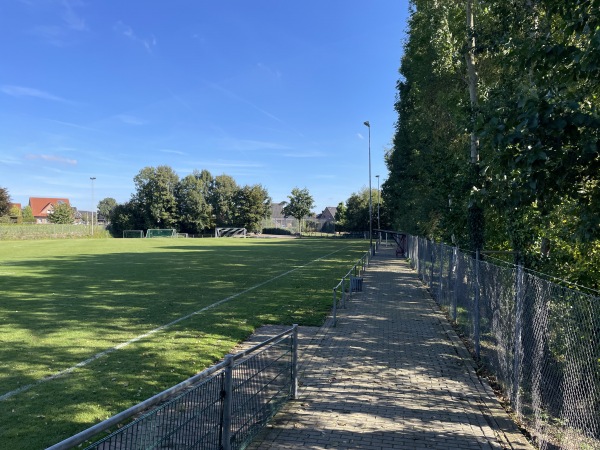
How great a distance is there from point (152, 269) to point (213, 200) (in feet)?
251

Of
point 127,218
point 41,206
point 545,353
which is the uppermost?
point 41,206

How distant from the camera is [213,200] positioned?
3900 inches

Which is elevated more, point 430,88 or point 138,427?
point 430,88

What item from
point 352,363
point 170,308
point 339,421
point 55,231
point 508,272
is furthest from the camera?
point 55,231

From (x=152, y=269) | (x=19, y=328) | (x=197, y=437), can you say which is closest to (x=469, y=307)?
(x=197, y=437)

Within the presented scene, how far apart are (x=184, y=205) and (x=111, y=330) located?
8700 centimetres

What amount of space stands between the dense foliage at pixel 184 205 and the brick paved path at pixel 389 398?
86187 millimetres

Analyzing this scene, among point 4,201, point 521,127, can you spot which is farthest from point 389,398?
point 4,201

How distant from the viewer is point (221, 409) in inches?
158

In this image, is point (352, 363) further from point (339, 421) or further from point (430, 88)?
point (430, 88)

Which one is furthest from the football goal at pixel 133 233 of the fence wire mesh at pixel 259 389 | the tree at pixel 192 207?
the fence wire mesh at pixel 259 389

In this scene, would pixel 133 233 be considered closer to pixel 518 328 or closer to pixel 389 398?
pixel 389 398

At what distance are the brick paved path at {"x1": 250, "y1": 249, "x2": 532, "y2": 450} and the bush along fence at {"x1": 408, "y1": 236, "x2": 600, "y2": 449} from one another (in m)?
0.35

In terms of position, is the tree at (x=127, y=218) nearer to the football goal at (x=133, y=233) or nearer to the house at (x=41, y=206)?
the football goal at (x=133, y=233)
